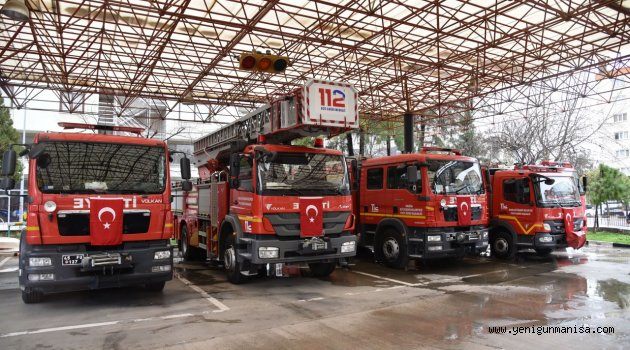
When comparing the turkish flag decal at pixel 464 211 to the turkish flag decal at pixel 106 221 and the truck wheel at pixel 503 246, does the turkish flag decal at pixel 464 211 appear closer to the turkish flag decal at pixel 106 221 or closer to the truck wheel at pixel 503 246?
the truck wheel at pixel 503 246

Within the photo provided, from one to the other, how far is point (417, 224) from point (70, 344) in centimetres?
661

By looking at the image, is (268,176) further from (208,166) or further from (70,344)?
(70,344)

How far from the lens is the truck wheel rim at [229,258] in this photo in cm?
830

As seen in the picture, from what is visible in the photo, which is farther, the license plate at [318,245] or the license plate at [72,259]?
the license plate at [318,245]

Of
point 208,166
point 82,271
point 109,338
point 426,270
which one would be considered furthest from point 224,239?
point 426,270

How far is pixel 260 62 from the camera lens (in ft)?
31.6

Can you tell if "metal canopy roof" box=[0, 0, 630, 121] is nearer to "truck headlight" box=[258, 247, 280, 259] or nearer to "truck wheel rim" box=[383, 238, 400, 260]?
"truck wheel rim" box=[383, 238, 400, 260]

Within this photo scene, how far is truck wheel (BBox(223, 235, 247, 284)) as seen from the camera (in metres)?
8.20

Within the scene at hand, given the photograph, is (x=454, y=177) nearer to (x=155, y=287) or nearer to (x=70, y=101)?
(x=155, y=287)

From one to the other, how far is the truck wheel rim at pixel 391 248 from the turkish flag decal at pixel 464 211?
1.44m

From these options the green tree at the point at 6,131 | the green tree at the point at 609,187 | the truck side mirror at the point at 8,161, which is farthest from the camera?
the green tree at the point at 609,187

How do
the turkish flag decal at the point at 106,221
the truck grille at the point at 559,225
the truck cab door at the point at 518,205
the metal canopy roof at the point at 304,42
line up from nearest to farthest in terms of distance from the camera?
the turkish flag decal at the point at 106,221 → the truck grille at the point at 559,225 → the truck cab door at the point at 518,205 → the metal canopy roof at the point at 304,42

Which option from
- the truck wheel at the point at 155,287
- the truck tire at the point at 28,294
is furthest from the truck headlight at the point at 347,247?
the truck tire at the point at 28,294

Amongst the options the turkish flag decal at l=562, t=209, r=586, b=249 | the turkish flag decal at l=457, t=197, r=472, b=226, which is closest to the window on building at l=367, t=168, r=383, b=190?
the turkish flag decal at l=457, t=197, r=472, b=226
